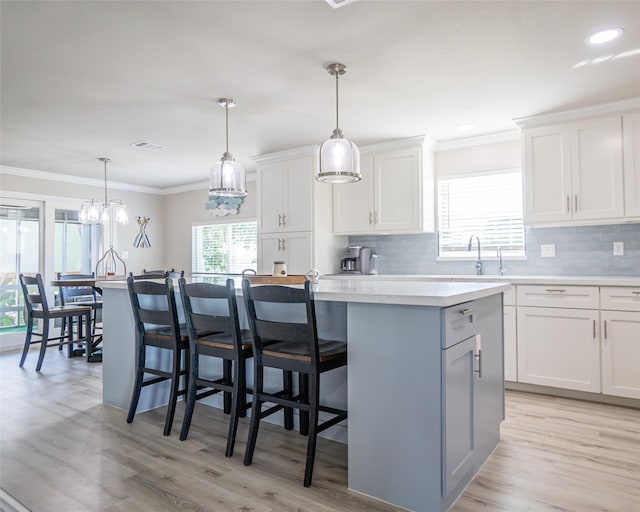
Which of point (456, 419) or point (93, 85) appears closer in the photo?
point (456, 419)

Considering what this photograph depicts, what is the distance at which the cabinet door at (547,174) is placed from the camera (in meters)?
3.74

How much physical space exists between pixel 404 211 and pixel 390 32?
235 centimetres

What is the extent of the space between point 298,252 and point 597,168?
2.96m

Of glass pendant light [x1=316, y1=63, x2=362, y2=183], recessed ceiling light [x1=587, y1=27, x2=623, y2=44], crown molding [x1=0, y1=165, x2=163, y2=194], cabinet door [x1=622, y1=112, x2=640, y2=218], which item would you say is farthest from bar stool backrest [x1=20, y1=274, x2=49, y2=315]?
cabinet door [x1=622, y1=112, x2=640, y2=218]

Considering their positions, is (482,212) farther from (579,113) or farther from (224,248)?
(224,248)

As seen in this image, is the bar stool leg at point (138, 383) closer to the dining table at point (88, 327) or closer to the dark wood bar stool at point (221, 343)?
the dark wood bar stool at point (221, 343)

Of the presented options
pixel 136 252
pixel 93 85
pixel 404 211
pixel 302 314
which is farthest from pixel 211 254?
pixel 302 314

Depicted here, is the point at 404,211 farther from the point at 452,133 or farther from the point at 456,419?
the point at 456,419

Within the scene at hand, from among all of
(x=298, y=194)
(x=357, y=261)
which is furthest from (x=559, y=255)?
(x=298, y=194)

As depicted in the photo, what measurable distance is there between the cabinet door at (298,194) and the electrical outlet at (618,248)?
2.91 meters

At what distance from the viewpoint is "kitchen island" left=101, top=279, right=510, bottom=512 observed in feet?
5.90

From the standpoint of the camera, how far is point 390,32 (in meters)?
2.45

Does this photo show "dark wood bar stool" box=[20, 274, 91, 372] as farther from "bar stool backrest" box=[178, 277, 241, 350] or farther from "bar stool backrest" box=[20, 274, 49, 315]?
"bar stool backrest" box=[178, 277, 241, 350]

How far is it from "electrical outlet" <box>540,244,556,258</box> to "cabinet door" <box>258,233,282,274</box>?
2711mm
